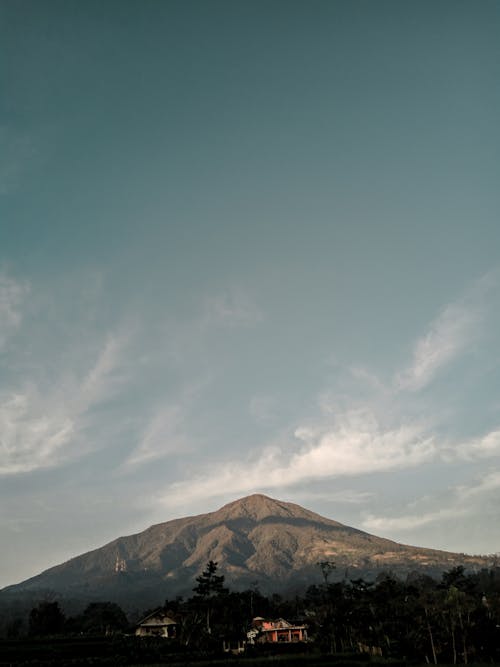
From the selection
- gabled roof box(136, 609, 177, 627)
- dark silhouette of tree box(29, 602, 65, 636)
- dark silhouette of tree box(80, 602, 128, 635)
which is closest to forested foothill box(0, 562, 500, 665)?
dark silhouette of tree box(80, 602, 128, 635)

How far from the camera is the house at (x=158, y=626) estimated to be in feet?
304

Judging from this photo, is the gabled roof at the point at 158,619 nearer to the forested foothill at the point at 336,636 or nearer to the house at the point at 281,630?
the forested foothill at the point at 336,636

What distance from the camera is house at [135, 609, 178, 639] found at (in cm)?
9269

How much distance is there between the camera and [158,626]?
3696 inches

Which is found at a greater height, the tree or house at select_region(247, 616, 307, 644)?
the tree

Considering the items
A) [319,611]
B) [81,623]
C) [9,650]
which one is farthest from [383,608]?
[81,623]

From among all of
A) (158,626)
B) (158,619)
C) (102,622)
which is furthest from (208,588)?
(102,622)

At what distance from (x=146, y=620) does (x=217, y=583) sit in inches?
762

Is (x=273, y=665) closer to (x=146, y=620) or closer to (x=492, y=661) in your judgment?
(x=492, y=661)

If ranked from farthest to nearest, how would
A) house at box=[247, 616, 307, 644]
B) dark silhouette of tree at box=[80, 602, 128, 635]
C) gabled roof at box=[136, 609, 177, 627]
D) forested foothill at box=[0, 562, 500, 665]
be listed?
dark silhouette of tree at box=[80, 602, 128, 635]
house at box=[247, 616, 307, 644]
gabled roof at box=[136, 609, 177, 627]
forested foothill at box=[0, 562, 500, 665]

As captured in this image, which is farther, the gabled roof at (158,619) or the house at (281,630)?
the house at (281,630)

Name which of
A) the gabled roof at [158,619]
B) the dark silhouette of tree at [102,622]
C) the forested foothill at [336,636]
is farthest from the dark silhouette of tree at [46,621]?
the gabled roof at [158,619]

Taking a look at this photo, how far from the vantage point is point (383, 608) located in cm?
8006

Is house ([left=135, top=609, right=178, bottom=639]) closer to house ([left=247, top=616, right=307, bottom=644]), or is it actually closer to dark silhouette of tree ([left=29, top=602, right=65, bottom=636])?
house ([left=247, top=616, right=307, bottom=644])
